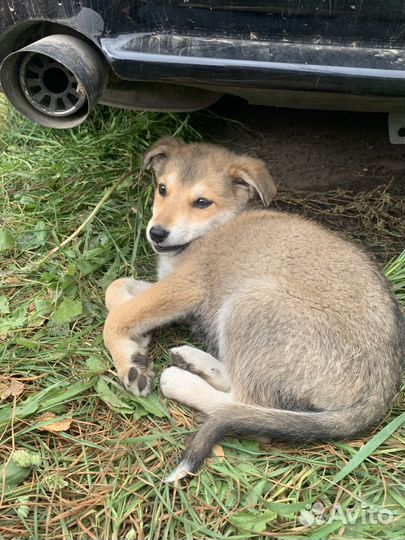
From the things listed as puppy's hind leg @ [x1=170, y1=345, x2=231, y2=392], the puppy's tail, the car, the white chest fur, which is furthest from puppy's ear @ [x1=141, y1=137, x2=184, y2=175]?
the puppy's tail

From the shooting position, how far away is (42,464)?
263 centimetres

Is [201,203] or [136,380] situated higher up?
[201,203]

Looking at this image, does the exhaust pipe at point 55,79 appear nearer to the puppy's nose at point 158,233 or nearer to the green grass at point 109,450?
the puppy's nose at point 158,233

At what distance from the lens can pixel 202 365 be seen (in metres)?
3.20

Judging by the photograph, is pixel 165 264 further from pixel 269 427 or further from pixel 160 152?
pixel 269 427

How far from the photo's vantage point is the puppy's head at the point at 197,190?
3477 millimetres

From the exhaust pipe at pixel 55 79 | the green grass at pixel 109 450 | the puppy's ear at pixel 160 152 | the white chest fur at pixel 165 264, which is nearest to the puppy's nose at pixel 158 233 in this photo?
the white chest fur at pixel 165 264

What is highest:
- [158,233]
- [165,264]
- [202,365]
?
[158,233]

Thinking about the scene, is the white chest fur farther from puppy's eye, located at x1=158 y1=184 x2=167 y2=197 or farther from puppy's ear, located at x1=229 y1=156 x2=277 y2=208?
puppy's ear, located at x1=229 y1=156 x2=277 y2=208

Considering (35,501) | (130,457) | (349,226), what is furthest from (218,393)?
(349,226)

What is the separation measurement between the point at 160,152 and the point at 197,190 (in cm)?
48

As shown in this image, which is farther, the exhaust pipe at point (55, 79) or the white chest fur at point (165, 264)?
the white chest fur at point (165, 264)

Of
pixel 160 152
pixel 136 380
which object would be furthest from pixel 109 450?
pixel 160 152

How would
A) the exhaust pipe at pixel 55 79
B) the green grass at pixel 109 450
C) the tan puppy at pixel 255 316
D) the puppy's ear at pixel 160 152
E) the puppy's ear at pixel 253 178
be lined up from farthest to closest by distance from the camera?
the puppy's ear at pixel 160 152 → the puppy's ear at pixel 253 178 → the exhaust pipe at pixel 55 79 → the tan puppy at pixel 255 316 → the green grass at pixel 109 450
